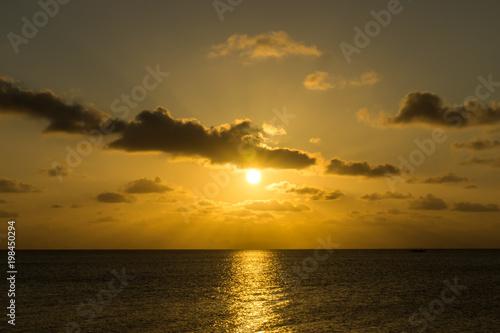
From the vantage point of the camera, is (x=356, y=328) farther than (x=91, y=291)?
No

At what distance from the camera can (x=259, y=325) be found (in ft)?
168

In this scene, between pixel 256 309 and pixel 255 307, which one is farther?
pixel 255 307

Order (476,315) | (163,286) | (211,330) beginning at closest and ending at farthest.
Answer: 1. (211,330)
2. (476,315)
3. (163,286)

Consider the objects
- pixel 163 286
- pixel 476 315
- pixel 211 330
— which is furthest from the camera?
pixel 163 286

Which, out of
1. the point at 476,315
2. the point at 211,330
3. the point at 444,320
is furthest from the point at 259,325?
the point at 476,315

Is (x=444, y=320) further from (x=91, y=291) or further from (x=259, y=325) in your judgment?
(x=91, y=291)

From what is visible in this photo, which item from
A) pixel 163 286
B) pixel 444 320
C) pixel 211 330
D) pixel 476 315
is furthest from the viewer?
pixel 163 286

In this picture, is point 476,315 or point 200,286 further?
point 200,286

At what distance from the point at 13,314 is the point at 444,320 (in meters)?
57.1

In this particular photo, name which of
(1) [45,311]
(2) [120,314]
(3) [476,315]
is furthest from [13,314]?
(3) [476,315]

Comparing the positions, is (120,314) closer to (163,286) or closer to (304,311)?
(304,311)

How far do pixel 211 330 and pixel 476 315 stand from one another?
3786 centimetres

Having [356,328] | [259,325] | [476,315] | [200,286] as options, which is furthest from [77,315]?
[476,315]

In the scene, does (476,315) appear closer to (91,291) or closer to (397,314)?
(397,314)
